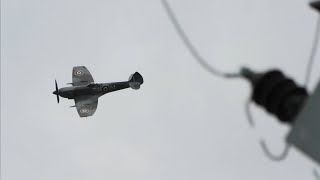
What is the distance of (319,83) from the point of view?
8375cm

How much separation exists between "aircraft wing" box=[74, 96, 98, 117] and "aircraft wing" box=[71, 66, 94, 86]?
13.5 ft

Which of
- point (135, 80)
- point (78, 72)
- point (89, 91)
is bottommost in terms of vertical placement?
point (89, 91)

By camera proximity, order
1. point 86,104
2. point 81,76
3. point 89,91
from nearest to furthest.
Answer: point 89,91 < point 86,104 < point 81,76

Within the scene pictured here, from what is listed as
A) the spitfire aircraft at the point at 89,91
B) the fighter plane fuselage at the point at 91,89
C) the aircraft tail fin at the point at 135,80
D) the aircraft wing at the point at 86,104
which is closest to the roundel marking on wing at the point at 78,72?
the spitfire aircraft at the point at 89,91

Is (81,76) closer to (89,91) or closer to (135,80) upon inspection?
(89,91)

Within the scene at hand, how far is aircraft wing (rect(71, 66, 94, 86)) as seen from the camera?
187875 mm

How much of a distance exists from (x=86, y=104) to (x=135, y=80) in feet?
38.5

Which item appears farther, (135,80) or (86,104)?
(86,104)

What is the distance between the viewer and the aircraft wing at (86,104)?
7234 inches

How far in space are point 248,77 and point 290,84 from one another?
4.49m

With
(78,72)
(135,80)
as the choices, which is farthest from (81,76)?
(135,80)

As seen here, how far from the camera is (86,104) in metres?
185

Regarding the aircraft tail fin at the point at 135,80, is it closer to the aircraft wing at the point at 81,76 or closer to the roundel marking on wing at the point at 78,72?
the aircraft wing at the point at 81,76

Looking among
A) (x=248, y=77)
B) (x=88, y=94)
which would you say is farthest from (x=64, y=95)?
(x=248, y=77)
